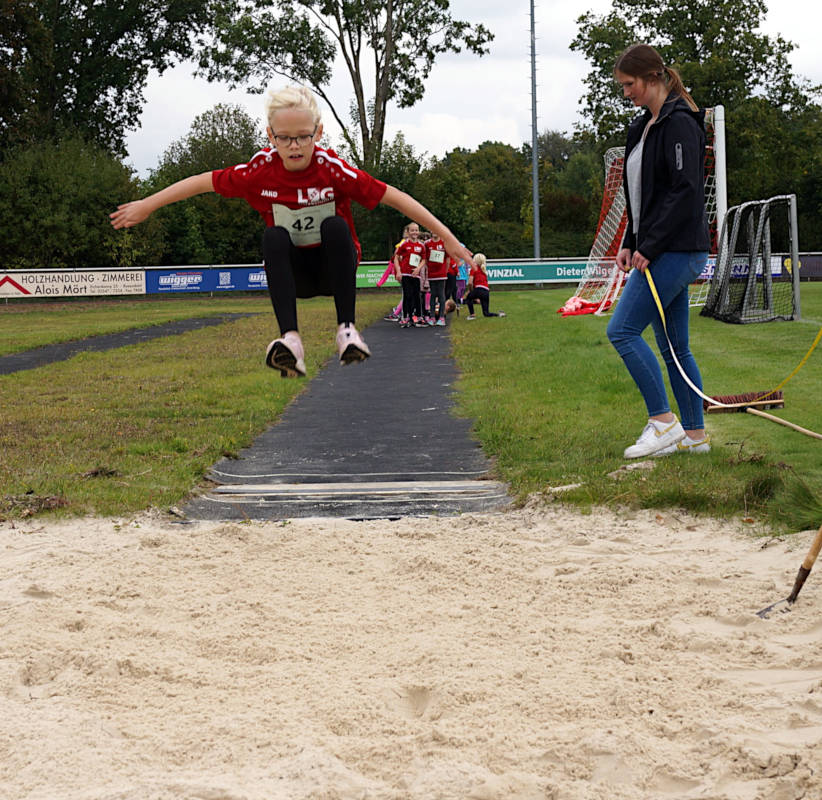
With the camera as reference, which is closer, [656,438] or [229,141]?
[656,438]

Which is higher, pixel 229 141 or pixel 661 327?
pixel 229 141

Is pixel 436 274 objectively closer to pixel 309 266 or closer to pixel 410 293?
pixel 410 293

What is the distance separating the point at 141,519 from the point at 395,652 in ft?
8.27

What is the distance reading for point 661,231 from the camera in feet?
19.8

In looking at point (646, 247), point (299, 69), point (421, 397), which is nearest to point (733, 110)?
point (299, 69)

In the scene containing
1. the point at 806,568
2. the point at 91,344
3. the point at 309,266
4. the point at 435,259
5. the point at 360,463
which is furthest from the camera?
the point at 435,259

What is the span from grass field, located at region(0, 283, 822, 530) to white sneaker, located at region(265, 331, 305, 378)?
4.63 ft

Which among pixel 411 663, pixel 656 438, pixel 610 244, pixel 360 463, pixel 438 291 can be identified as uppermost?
pixel 610 244

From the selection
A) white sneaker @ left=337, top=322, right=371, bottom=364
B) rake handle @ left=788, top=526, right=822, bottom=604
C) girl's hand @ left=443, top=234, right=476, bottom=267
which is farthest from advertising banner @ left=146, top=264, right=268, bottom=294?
rake handle @ left=788, top=526, right=822, bottom=604

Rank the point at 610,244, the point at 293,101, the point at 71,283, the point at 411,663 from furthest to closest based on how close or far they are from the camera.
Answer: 1. the point at 71,283
2. the point at 610,244
3. the point at 293,101
4. the point at 411,663

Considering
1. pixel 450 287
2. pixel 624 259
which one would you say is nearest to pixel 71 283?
pixel 450 287

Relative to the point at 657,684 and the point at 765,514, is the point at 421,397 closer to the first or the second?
the point at 765,514

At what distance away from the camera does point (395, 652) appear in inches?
149

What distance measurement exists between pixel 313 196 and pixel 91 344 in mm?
14265
